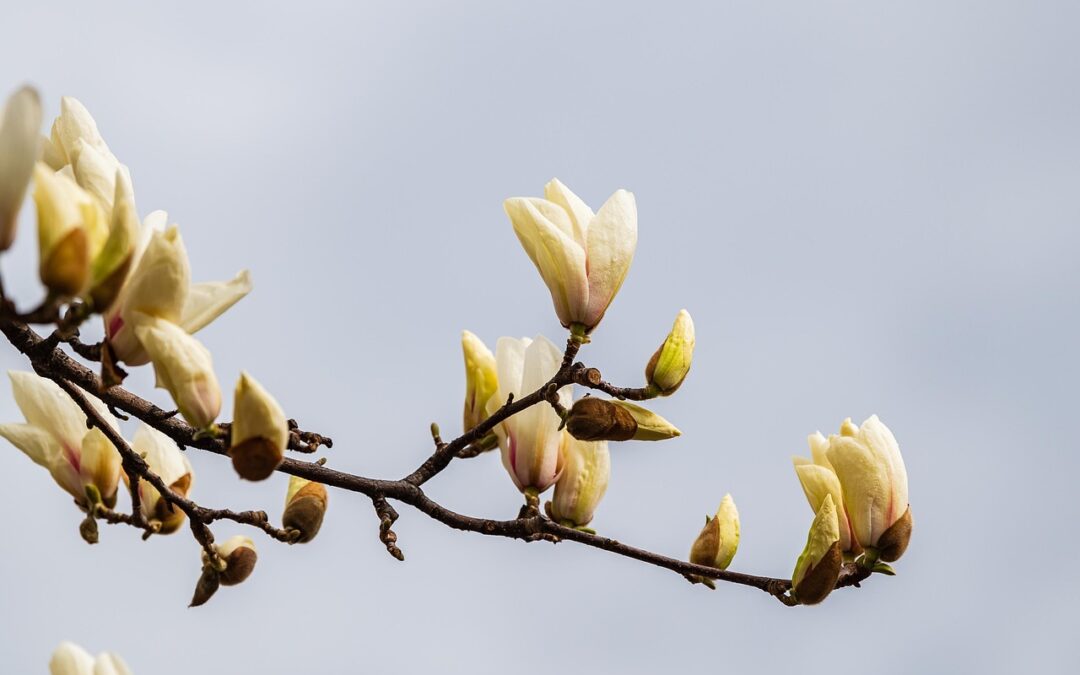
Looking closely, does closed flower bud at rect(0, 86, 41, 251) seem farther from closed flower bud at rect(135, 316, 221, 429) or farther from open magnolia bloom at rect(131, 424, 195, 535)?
open magnolia bloom at rect(131, 424, 195, 535)

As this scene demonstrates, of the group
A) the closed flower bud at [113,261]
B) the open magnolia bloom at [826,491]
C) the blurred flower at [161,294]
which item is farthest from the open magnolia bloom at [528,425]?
the closed flower bud at [113,261]

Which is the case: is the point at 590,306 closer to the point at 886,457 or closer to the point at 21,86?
the point at 886,457

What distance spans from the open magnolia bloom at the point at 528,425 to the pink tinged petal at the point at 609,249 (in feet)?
0.30

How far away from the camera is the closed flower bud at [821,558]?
1257 millimetres

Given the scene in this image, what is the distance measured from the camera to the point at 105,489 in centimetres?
132

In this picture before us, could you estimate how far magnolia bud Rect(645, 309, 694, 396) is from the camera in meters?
1.24

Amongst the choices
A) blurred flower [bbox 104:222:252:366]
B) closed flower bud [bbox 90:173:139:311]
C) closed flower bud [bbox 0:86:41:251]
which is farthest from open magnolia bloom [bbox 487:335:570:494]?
closed flower bud [bbox 0:86:41:251]

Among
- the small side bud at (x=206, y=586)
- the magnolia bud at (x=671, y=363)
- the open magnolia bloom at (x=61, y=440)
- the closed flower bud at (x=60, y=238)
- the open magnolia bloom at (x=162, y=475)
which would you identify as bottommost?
the small side bud at (x=206, y=586)

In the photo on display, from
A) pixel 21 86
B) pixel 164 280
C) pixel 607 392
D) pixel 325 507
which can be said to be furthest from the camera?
pixel 325 507

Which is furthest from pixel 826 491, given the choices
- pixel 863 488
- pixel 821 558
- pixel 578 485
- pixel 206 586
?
pixel 206 586

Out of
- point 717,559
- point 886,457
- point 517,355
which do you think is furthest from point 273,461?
point 886,457

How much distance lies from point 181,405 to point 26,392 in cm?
42

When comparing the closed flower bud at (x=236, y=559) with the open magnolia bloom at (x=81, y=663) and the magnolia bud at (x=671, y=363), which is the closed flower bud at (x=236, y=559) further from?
the magnolia bud at (x=671, y=363)

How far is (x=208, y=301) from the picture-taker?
1.02 m
